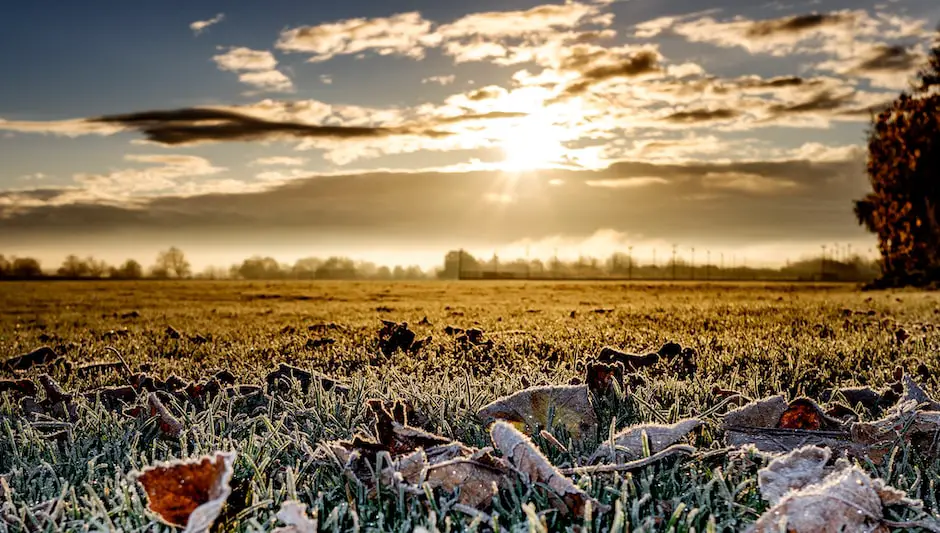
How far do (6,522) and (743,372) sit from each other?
3.54 m

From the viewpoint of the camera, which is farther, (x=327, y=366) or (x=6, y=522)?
(x=327, y=366)

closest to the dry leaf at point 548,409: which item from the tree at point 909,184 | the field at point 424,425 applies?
the field at point 424,425

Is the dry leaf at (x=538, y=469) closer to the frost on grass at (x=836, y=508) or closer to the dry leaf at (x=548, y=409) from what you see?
the frost on grass at (x=836, y=508)

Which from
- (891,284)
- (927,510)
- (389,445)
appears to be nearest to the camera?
(927,510)

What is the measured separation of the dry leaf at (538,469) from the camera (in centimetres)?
161

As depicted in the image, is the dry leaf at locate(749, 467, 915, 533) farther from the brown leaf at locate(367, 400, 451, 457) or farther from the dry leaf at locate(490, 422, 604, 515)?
the brown leaf at locate(367, 400, 451, 457)

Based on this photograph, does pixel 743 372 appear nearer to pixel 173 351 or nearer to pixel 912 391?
pixel 912 391

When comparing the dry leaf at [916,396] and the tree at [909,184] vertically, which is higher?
the tree at [909,184]

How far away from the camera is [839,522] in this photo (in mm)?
1428

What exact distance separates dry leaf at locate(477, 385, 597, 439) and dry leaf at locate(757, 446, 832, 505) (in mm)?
715

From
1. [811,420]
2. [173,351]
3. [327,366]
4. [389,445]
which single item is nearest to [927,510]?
[811,420]

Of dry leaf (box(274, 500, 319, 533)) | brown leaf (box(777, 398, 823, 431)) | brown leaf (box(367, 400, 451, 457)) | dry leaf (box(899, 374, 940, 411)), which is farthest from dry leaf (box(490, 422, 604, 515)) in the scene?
dry leaf (box(899, 374, 940, 411))

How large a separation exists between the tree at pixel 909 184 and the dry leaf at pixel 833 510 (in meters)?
32.6

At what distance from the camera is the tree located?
2969cm
